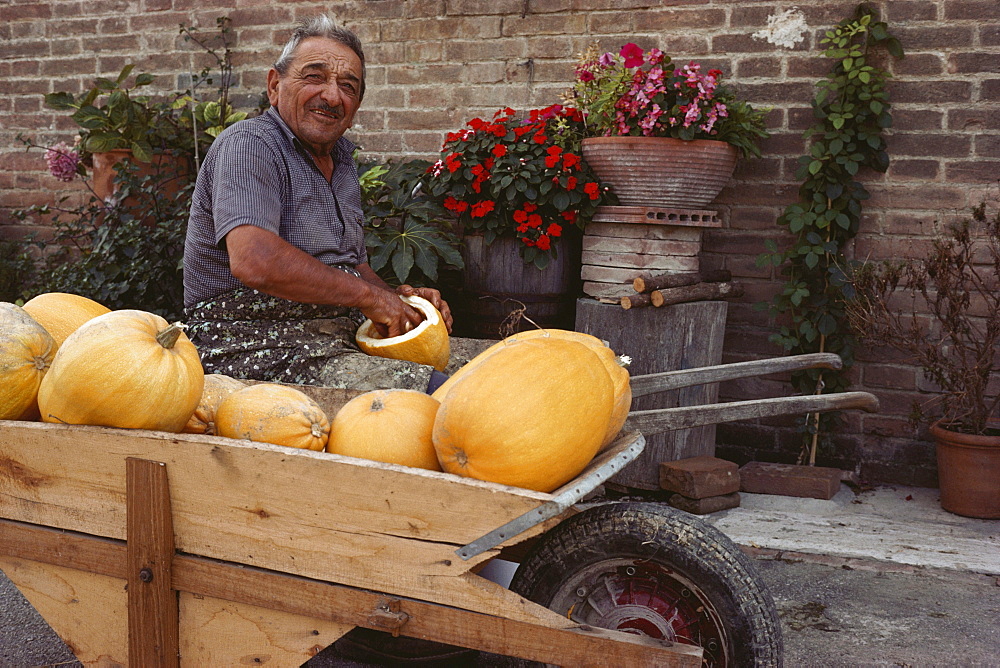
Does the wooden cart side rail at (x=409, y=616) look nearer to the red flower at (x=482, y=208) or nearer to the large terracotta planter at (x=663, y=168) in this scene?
the red flower at (x=482, y=208)

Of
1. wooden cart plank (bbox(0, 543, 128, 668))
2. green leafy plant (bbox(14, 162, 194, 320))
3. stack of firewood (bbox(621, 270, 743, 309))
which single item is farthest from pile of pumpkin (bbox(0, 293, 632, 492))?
green leafy plant (bbox(14, 162, 194, 320))

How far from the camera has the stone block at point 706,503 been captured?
354 centimetres

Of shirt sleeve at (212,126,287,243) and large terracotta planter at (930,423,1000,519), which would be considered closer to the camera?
shirt sleeve at (212,126,287,243)

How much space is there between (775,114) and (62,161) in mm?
4313

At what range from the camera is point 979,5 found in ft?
12.0

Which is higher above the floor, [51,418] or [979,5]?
[979,5]

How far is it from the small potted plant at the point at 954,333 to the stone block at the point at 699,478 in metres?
0.87

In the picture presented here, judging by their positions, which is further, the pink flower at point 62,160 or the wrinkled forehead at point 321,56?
the pink flower at point 62,160

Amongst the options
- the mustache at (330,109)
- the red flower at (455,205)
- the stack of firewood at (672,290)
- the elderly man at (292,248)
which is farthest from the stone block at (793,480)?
the mustache at (330,109)

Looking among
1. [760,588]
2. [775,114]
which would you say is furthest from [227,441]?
[775,114]

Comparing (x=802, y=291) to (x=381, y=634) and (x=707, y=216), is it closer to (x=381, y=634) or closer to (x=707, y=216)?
(x=707, y=216)

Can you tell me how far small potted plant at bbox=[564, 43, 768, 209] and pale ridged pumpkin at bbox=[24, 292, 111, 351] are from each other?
241cm

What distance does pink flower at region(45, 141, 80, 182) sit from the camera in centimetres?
514

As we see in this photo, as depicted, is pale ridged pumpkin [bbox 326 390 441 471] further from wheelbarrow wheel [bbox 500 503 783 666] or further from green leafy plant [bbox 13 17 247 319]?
green leafy plant [bbox 13 17 247 319]
